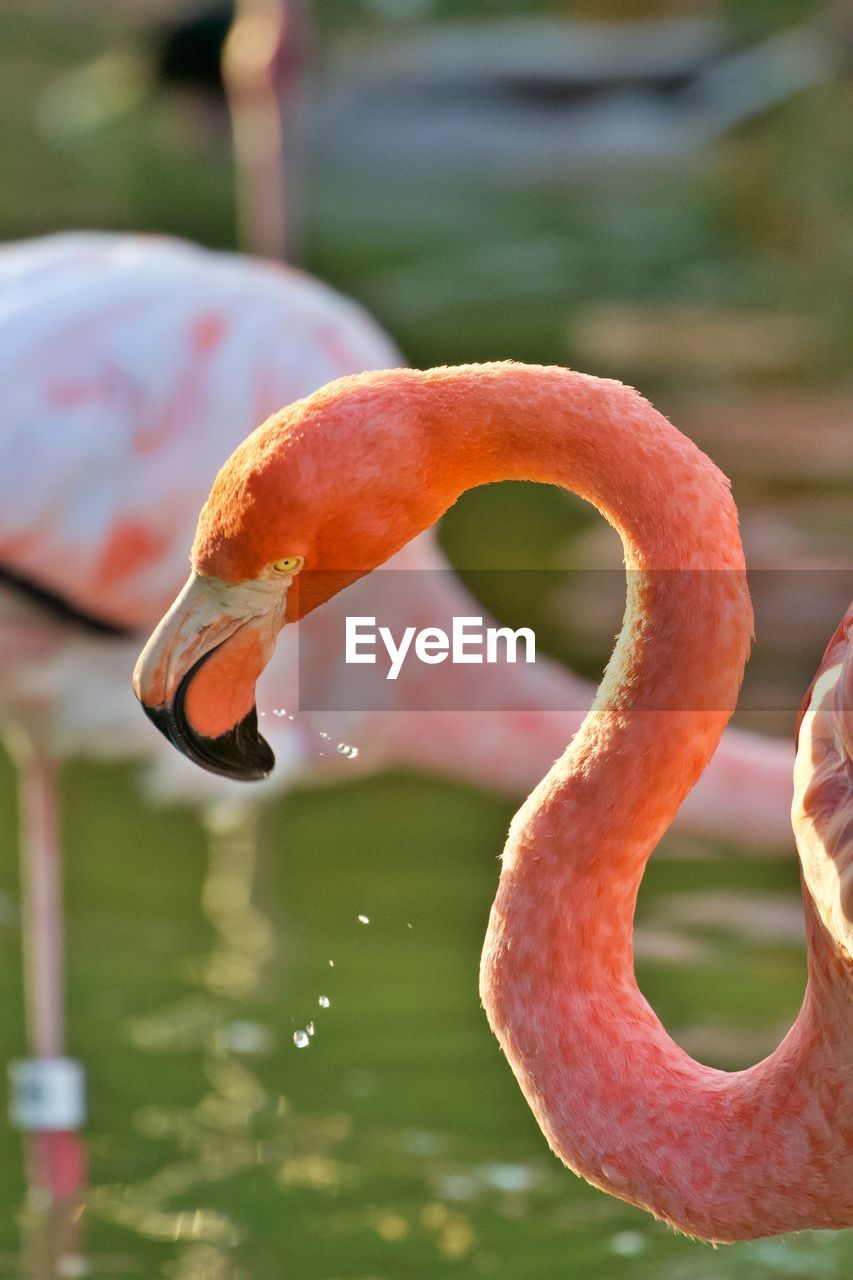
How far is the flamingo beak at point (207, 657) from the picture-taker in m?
1.92

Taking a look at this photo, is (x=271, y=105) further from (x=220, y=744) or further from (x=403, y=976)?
(x=220, y=744)

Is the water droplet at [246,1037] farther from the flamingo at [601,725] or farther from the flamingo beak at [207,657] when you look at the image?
the flamingo beak at [207,657]

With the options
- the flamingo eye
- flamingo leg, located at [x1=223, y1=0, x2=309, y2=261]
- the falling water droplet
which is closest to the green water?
the falling water droplet

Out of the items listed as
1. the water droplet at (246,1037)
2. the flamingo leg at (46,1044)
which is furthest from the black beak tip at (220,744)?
the water droplet at (246,1037)

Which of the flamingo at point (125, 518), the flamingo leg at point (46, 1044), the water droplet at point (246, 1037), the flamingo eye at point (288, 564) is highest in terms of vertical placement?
the flamingo eye at point (288, 564)

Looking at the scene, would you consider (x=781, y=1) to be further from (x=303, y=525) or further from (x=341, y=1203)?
(x=303, y=525)

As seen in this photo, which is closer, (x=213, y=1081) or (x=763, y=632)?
(x=213, y=1081)

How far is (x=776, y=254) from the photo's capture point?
412 inches

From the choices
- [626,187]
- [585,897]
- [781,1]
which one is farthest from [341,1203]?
[781,1]

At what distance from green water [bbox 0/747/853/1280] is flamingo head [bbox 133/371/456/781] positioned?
155 cm

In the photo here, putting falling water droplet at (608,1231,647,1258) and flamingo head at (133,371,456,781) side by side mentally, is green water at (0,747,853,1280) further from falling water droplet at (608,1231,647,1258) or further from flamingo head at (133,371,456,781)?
flamingo head at (133,371,456,781)

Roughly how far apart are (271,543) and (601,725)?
1.28 feet

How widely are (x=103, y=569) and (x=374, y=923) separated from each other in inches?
42.4

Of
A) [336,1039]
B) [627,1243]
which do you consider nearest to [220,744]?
[627,1243]
